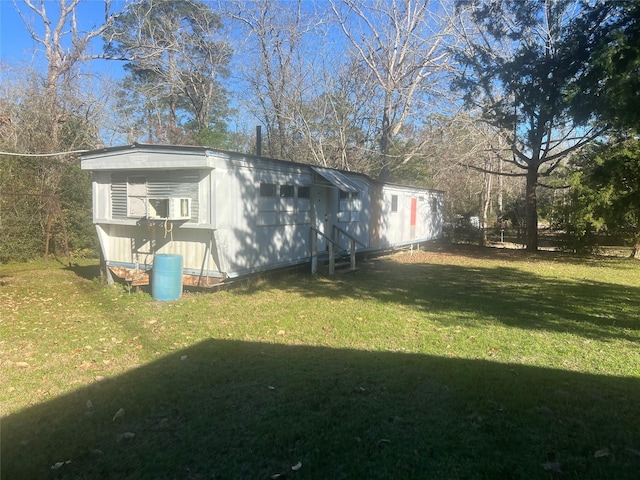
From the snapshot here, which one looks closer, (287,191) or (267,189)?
(267,189)

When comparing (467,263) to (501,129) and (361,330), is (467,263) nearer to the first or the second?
(501,129)

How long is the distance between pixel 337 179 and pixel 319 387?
7.63 m

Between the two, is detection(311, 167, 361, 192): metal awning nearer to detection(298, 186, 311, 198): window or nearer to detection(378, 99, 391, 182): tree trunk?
detection(298, 186, 311, 198): window

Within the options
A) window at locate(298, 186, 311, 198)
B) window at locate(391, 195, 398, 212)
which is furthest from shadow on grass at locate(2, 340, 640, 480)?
window at locate(391, 195, 398, 212)

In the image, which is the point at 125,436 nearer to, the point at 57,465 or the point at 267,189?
the point at 57,465

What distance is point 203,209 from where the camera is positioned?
26.8ft

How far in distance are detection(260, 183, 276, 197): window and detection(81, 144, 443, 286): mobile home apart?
20mm

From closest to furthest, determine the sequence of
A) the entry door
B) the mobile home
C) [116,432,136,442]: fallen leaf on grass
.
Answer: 1. [116,432,136,442]: fallen leaf on grass
2. the mobile home
3. the entry door

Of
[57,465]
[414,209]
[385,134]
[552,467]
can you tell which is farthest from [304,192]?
[385,134]

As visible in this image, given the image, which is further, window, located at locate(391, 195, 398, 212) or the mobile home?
window, located at locate(391, 195, 398, 212)

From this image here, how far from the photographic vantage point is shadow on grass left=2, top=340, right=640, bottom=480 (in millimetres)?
2760

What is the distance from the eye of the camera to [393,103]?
1952cm

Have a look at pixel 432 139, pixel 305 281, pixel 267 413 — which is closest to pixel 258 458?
pixel 267 413

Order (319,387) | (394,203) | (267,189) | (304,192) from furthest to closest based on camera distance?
1. (394,203)
2. (304,192)
3. (267,189)
4. (319,387)
